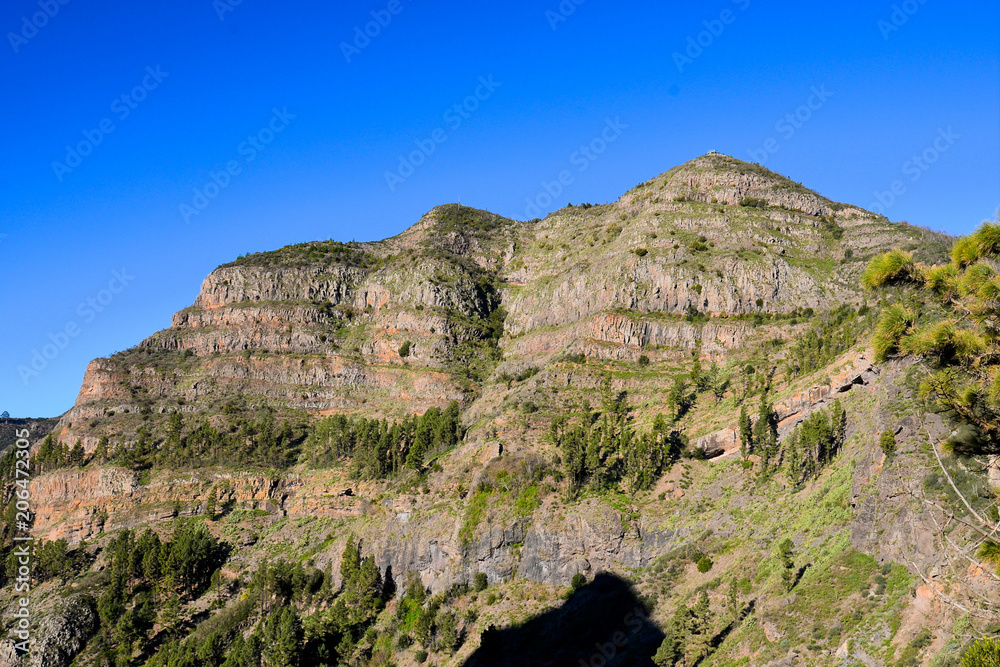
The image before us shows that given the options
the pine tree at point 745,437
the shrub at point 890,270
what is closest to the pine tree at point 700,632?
the pine tree at point 745,437

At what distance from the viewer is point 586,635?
6725 cm

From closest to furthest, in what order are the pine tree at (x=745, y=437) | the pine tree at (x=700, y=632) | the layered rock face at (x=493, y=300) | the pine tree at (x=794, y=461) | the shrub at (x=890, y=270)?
the shrub at (x=890, y=270) → the pine tree at (x=700, y=632) → the pine tree at (x=794, y=461) → the pine tree at (x=745, y=437) → the layered rock face at (x=493, y=300)

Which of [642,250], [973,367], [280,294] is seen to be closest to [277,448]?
[280,294]

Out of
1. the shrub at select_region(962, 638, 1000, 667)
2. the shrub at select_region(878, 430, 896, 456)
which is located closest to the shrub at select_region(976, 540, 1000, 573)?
the shrub at select_region(962, 638, 1000, 667)

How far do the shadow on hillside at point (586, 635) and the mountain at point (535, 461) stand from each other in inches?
13.3

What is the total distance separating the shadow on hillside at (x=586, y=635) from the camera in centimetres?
6247

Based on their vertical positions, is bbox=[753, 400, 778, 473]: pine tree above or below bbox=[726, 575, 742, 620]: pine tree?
above

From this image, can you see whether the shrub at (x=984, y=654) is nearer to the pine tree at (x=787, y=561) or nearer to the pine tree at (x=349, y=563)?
the pine tree at (x=787, y=561)

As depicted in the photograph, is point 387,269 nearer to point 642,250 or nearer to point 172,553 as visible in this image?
point 642,250

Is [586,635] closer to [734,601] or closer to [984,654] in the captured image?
[734,601]

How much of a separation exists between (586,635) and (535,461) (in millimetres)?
27217

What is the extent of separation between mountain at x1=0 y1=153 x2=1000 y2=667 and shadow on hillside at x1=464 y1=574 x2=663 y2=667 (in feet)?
1.11

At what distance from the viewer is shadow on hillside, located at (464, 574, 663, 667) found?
62.5 metres

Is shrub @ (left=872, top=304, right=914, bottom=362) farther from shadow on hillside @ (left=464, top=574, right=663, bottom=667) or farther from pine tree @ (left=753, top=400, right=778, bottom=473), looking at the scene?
pine tree @ (left=753, top=400, right=778, bottom=473)
